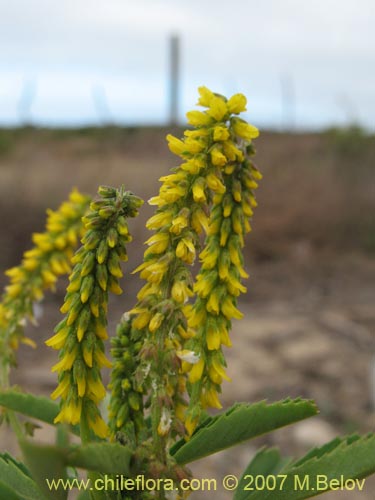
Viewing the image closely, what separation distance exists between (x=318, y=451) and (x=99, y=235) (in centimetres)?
42

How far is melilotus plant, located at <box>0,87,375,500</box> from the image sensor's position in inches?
27.2

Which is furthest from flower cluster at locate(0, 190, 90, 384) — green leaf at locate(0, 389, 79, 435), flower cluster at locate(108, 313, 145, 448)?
flower cluster at locate(108, 313, 145, 448)

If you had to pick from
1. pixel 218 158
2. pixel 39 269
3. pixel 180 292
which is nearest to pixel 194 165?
pixel 218 158

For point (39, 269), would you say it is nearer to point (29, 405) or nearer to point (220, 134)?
point (29, 405)

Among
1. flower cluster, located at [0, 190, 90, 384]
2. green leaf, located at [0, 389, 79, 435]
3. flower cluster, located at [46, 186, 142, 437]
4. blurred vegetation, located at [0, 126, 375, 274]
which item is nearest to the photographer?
flower cluster, located at [46, 186, 142, 437]

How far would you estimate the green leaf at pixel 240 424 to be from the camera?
0.74 meters

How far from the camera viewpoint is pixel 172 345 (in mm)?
712

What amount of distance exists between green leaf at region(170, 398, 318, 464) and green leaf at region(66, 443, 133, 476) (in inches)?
3.7

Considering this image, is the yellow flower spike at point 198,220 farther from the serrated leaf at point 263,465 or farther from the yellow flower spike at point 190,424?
the serrated leaf at point 263,465

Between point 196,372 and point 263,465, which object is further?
point 263,465

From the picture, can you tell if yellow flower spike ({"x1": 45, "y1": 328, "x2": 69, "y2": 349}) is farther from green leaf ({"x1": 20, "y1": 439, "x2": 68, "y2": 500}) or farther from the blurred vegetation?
the blurred vegetation

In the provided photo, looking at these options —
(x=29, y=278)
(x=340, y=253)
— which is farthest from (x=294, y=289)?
(x=29, y=278)

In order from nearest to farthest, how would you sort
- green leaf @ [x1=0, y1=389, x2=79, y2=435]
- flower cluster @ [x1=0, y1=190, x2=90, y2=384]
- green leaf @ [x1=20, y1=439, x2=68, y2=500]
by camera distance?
green leaf @ [x1=20, y1=439, x2=68, y2=500]
green leaf @ [x1=0, y1=389, x2=79, y2=435]
flower cluster @ [x1=0, y1=190, x2=90, y2=384]

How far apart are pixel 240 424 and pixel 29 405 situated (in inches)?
10.9
